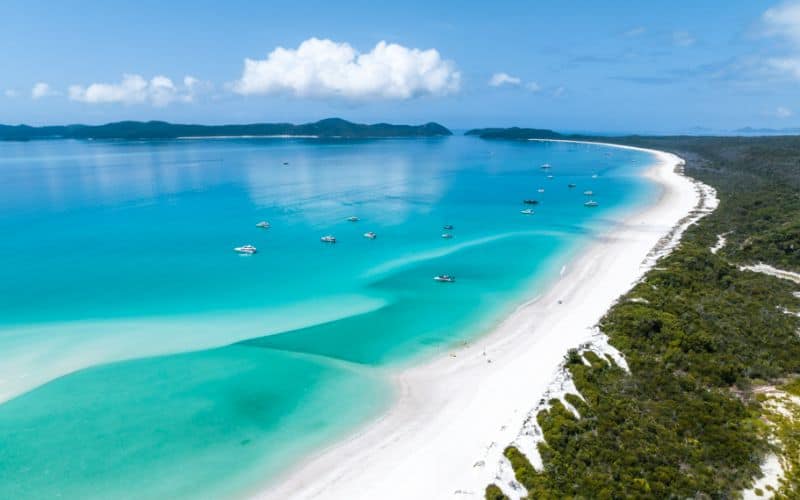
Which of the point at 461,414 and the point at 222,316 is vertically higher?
the point at 222,316

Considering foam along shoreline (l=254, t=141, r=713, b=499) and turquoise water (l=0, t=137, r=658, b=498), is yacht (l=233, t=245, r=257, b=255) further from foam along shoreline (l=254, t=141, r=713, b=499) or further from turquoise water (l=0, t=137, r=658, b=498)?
foam along shoreline (l=254, t=141, r=713, b=499)

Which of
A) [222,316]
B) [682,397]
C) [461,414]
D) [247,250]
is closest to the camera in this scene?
[682,397]

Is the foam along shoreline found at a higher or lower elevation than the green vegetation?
lower

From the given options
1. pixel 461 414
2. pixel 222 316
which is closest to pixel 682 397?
pixel 461 414

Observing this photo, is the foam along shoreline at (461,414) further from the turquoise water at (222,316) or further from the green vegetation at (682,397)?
the green vegetation at (682,397)

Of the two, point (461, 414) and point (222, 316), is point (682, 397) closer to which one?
point (461, 414)

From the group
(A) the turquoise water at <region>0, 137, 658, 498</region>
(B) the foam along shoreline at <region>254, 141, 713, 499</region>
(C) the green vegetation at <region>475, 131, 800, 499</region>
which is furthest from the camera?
(A) the turquoise water at <region>0, 137, 658, 498</region>

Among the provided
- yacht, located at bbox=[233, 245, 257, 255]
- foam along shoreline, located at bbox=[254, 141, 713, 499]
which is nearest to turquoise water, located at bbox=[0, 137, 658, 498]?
yacht, located at bbox=[233, 245, 257, 255]

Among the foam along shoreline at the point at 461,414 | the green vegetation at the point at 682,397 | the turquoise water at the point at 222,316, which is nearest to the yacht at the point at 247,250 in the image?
the turquoise water at the point at 222,316
